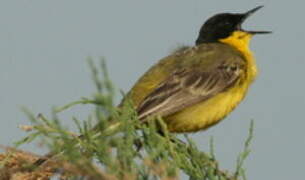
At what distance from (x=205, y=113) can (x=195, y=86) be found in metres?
0.35

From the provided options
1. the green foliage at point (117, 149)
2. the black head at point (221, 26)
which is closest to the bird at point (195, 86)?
the black head at point (221, 26)

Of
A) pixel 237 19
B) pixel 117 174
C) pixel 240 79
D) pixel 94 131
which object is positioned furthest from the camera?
pixel 237 19

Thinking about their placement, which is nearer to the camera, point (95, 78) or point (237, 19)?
point (95, 78)

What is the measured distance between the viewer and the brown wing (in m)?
5.77

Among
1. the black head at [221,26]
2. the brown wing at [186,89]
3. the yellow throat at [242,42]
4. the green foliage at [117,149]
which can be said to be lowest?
the green foliage at [117,149]

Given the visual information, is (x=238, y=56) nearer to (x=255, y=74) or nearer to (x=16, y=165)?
(x=255, y=74)

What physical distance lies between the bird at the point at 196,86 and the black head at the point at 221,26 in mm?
314

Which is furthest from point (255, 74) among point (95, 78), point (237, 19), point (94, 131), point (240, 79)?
point (95, 78)

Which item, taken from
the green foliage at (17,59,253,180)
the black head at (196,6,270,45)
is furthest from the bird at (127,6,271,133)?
the green foliage at (17,59,253,180)

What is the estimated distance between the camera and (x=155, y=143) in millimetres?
3246

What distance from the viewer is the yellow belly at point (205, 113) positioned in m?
6.12

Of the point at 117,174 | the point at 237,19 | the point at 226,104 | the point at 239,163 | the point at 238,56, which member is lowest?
the point at 239,163

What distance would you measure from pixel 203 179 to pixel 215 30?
448cm

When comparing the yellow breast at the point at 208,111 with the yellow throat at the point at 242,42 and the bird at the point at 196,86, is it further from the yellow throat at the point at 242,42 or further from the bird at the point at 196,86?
the yellow throat at the point at 242,42
